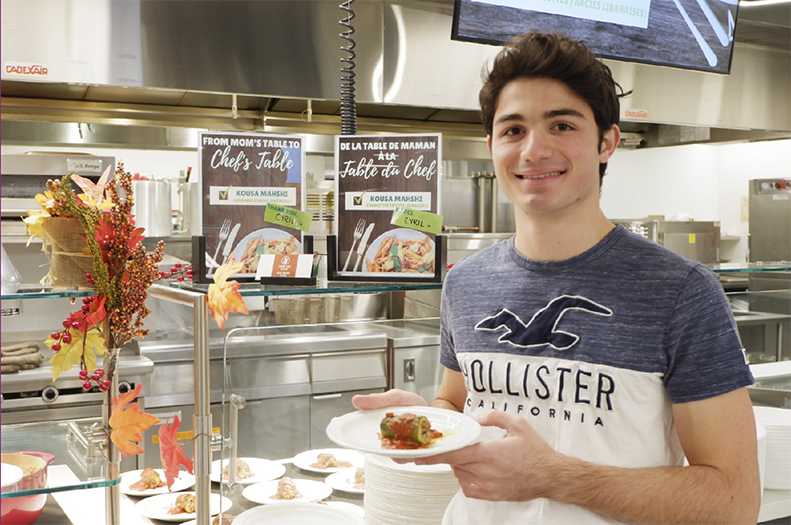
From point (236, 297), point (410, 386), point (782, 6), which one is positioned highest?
point (782, 6)

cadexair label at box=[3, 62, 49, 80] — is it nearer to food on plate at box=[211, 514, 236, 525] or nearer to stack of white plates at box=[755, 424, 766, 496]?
food on plate at box=[211, 514, 236, 525]

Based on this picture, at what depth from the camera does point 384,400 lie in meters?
1.23

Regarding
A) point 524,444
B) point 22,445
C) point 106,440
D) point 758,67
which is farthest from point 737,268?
point 758,67

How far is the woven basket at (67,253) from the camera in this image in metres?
1.21

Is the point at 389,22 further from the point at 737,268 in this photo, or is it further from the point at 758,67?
the point at 758,67

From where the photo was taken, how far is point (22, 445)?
1.26 metres

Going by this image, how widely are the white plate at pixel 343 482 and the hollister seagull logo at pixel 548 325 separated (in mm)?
515

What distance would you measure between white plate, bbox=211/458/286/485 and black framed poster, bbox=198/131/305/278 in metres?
0.39

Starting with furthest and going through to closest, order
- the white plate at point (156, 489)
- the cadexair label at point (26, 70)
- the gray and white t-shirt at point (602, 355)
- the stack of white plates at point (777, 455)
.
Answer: the cadexair label at point (26, 70) < the stack of white plates at point (777, 455) < the white plate at point (156, 489) < the gray and white t-shirt at point (602, 355)

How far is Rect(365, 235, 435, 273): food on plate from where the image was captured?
1497 mm

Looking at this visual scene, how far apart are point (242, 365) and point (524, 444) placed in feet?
2.13

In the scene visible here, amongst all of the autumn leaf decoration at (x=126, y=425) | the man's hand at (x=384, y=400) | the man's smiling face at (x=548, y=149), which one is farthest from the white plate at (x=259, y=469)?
the man's smiling face at (x=548, y=149)

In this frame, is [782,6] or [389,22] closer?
[389,22]

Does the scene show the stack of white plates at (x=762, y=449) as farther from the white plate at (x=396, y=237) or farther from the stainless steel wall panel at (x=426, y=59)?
the stainless steel wall panel at (x=426, y=59)
